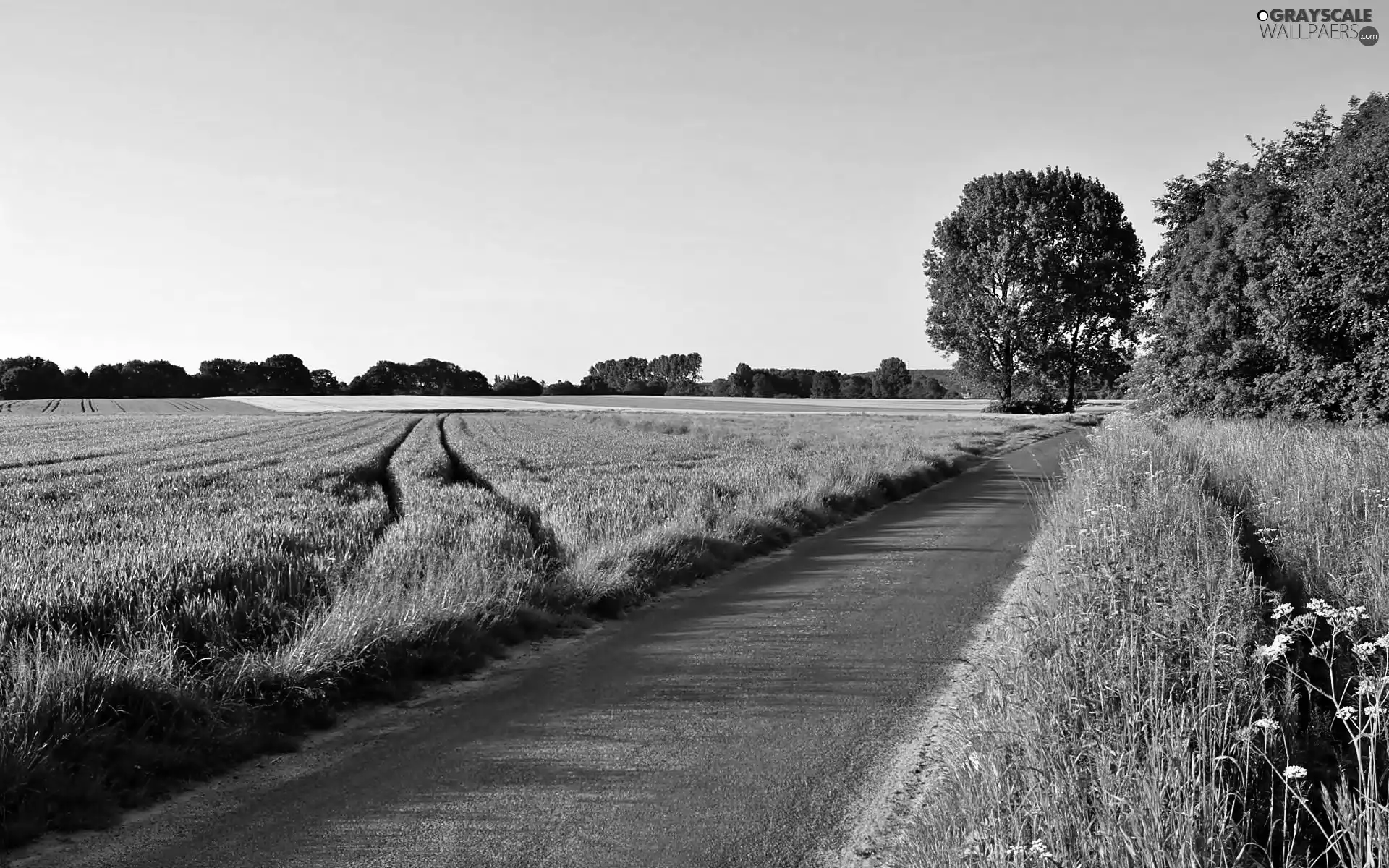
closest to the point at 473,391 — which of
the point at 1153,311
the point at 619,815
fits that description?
the point at 1153,311

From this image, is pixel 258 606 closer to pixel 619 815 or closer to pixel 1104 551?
pixel 619 815

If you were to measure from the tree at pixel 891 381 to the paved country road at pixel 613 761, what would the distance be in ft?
399

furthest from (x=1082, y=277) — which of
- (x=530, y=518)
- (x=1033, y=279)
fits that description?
(x=530, y=518)

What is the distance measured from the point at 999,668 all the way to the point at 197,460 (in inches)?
1093

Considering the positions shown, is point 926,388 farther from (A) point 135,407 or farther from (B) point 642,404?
(A) point 135,407

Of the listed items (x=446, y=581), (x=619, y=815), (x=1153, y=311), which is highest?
(x=1153, y=311)

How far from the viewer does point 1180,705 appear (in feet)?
14.1

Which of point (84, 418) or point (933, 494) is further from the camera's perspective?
point (84, 418)

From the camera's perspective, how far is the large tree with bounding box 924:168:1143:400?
57875mm

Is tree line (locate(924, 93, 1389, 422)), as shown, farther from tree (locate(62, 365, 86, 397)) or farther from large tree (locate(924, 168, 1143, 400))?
tree (locate(62, 365, 86, 397))

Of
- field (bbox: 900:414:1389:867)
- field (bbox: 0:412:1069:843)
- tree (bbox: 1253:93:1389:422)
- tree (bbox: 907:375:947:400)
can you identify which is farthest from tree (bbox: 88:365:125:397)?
field (bbox: 900:414:1389:867)

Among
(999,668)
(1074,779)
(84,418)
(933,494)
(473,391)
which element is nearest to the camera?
(1074,779)

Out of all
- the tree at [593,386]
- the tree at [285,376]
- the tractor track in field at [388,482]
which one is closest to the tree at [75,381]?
the tree at [285,376]

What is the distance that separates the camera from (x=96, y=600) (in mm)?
7156
